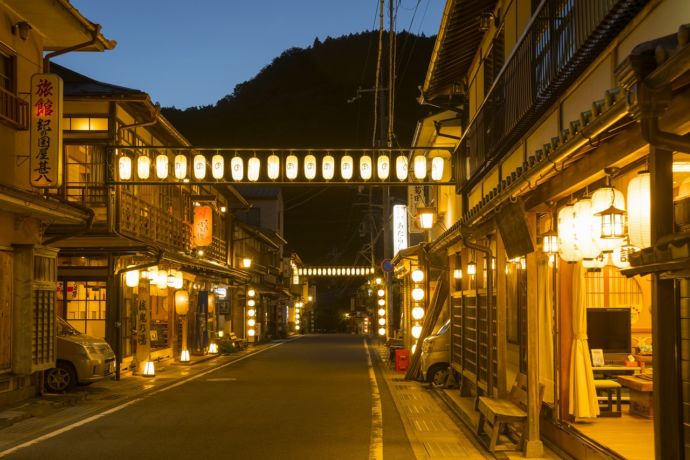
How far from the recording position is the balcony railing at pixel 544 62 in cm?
859

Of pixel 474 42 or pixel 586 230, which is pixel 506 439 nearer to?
pixel 586 230

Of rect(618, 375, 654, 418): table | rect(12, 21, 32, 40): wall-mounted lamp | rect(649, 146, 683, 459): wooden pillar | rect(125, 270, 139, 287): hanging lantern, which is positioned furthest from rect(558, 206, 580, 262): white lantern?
rect(125, 270, 139, 287): hanging lantern

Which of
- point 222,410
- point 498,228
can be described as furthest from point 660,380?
point 222,410

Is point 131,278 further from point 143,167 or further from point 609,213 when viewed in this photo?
point 609,213

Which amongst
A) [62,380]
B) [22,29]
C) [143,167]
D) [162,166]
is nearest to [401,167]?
[162,166]

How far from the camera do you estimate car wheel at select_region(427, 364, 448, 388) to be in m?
22.0

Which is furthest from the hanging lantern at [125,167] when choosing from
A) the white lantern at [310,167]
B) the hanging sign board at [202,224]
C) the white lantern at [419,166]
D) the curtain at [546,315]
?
the curtain at [546,315]

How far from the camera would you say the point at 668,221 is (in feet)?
19.8

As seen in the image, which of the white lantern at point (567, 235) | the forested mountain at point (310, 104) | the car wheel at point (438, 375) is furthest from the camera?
the forested mountain at point (310, 104)

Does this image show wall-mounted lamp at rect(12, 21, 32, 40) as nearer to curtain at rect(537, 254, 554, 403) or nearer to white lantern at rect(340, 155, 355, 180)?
white lantern at rect(340, 155, 355, 180)

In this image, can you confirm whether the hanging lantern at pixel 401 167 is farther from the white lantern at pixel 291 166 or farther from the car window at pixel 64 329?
the car window at pixel 64 329

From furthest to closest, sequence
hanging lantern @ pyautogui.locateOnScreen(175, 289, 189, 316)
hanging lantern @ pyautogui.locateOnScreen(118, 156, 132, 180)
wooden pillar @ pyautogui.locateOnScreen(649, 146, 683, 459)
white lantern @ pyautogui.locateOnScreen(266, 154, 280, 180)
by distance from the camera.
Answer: hanging lantern @ pyautogui.locateOnScreen(175, 289, 189, 316), white lantern @ pyautogui.locateOnScreen(266, 154, 280, 180), hanging lantern @ pyautogui.locateOnScreen(118, 156, 132, 180), wooden pillar @ pyautogui.locateOnScreen(649, 146, 683, 459)

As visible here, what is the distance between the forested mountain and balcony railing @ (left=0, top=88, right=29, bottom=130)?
65527mm

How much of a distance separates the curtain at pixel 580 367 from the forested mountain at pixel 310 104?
7082cm
